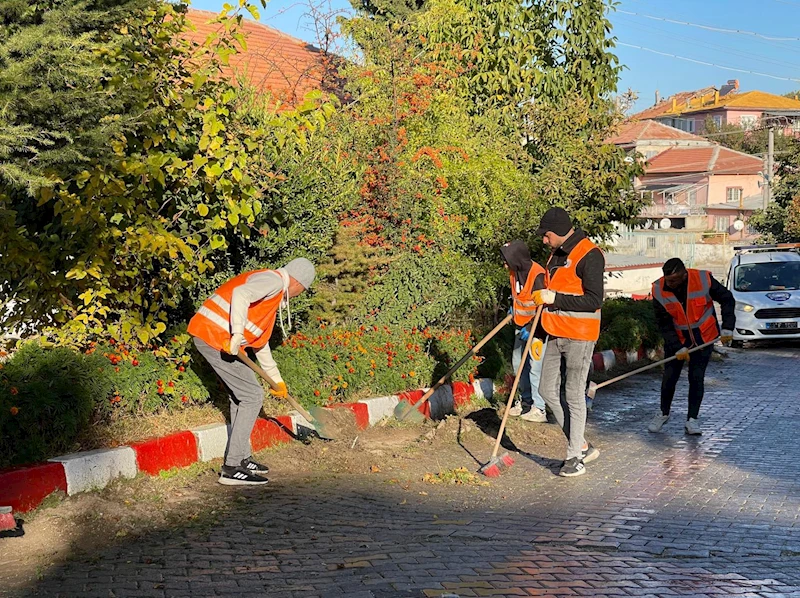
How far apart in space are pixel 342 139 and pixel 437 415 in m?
3.33

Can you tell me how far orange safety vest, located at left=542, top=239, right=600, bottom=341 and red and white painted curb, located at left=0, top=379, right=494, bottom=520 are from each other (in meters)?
2.18

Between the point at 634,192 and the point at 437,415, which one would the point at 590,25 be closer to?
the point at 634,192

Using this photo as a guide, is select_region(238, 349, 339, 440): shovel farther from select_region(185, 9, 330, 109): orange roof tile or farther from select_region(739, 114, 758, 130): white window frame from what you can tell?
select_region(739, 114, 758, 130): white window frame

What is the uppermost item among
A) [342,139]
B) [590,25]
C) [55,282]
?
[590,25]

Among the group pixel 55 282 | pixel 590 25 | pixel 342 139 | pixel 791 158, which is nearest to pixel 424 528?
pixel 55 282

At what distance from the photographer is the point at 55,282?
7645 mm

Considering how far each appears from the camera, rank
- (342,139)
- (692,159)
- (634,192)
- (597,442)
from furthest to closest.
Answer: (692,159), (634,192), (342,139), (597,442)

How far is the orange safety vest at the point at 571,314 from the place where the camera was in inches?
310

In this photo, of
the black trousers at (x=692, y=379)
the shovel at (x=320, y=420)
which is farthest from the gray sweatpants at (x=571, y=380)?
the black trousers at (x=692, y=379)

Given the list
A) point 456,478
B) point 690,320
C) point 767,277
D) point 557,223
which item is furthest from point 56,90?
point 767,277

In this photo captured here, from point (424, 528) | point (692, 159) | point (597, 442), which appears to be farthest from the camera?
point (692, 159)

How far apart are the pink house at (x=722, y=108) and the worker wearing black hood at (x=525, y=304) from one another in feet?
253

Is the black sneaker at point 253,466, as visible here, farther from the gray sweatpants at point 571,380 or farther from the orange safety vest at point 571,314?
the orange safety vest at point 571,314

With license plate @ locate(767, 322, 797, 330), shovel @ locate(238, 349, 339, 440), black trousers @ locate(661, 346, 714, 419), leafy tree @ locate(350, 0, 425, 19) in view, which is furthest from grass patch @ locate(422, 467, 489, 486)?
license plate @ locate(767, 322, 797, 330)
